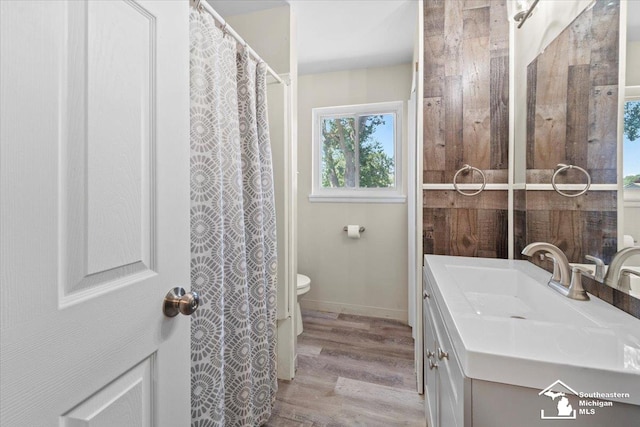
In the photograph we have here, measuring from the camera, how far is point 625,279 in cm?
84

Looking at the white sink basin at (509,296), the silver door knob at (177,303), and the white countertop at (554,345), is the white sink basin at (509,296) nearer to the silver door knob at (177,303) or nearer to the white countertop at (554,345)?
the white countertop at (554,345)

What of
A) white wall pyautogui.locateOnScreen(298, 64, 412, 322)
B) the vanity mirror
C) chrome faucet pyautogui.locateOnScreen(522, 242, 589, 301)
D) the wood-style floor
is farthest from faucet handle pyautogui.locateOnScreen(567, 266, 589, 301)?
white wall pyautogui.locateOnScreen(298, 64, 412, 322)

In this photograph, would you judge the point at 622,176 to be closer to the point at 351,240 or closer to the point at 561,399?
the point at 561,399

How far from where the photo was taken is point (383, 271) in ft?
9.11

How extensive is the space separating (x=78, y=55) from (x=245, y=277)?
0.98 meters

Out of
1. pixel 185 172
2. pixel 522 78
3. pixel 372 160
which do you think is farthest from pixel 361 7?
pixel 185 172

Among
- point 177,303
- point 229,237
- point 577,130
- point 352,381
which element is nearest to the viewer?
point 177,303

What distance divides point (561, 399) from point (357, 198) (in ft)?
7.64

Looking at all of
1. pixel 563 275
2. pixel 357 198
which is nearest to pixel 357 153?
pixel 357 198

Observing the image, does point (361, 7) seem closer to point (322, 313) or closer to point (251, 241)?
point (251, 241)

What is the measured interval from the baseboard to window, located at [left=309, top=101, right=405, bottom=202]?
3.42 ft

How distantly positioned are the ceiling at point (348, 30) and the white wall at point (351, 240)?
17 centimetres

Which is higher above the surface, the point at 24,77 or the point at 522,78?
the point at 522,78

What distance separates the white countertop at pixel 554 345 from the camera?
1.78 feet
